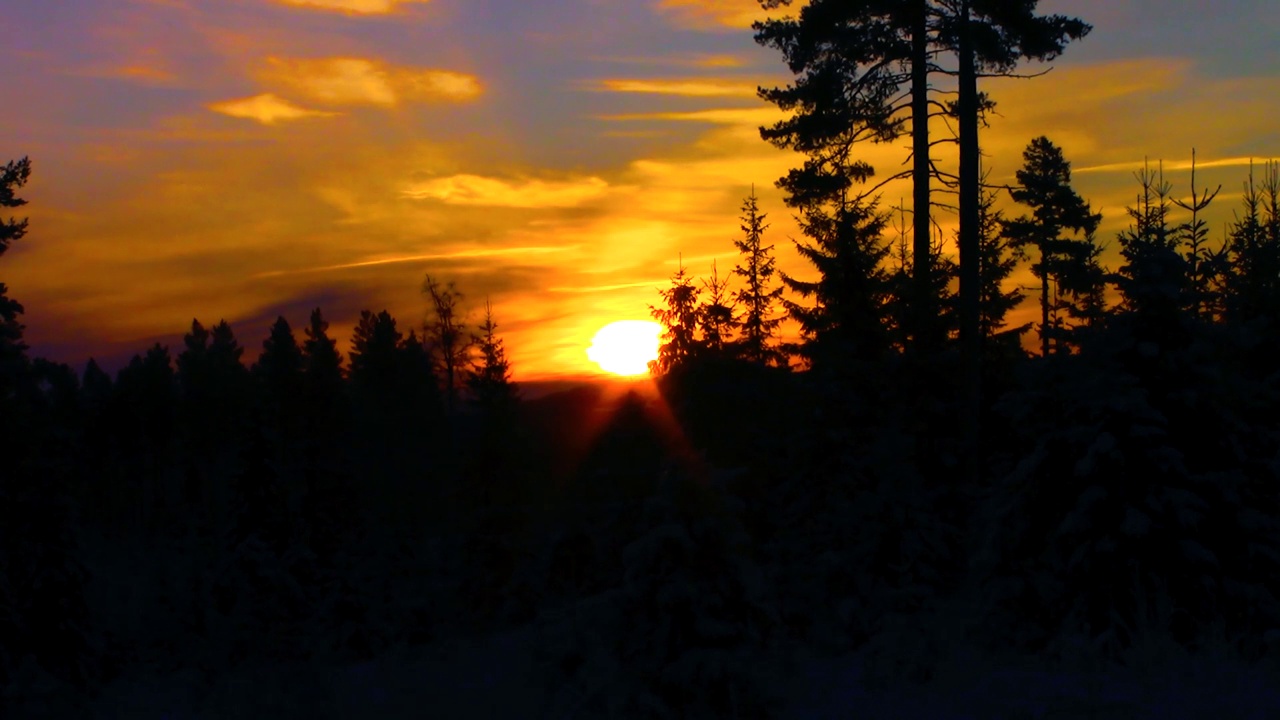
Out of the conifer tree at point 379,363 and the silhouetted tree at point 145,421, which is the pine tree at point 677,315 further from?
the silhouetted tree at point 145,421

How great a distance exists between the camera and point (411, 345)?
3519 inches

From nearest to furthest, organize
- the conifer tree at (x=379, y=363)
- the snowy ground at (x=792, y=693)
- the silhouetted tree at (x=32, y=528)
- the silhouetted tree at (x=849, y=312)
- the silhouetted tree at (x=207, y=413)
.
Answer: the snowy ground at (x=792, y=693)
the silhouetted tree at (x=849, y=312)
the silhouetted tree at (x=32, y=528)
the conifer tree at (x=379, y=363)
the silhouetted tree at (x=207, y=413)

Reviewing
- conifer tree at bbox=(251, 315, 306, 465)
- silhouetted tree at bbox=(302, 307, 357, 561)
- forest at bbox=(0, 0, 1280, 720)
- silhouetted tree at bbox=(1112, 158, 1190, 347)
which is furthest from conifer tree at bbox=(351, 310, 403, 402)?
silhouetted tree at bbox=(1112, 158, 1190, 347)

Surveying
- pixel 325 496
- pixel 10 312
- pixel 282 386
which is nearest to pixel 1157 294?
pixel 10 312

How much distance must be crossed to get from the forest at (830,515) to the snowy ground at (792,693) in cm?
8

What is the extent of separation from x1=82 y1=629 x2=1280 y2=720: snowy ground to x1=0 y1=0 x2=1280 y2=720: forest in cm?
8

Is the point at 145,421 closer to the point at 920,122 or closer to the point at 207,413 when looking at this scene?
the point at 207,413

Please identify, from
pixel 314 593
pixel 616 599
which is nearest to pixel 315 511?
pixel 314 593

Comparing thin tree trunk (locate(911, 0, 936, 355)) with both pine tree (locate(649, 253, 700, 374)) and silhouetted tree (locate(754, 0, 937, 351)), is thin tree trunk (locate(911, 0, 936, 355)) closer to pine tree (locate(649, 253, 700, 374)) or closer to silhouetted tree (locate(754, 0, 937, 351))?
silhouetted tree (locate(754, 0, 937, 351))

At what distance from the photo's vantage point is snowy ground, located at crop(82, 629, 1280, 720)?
22.3ft

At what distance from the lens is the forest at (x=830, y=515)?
884 cm

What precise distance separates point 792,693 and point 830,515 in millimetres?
5632

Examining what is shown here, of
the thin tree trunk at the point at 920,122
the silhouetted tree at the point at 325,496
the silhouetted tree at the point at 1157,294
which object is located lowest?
the silhouetted tree at the point at 325,496

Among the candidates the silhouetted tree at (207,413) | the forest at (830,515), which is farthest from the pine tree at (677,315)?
the silhouetted tree at (207,413)
